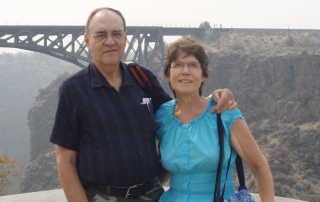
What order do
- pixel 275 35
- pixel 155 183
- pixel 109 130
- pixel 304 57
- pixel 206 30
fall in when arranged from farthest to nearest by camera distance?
pixel 275 35
pixel 206 30
pixel 304 57
pixel 155 183
pixel 109 130

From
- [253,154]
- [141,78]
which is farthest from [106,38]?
[253,154]

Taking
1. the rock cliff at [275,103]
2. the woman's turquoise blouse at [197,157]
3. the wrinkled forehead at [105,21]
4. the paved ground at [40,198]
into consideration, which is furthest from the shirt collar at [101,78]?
the rock cliff at [275,103]

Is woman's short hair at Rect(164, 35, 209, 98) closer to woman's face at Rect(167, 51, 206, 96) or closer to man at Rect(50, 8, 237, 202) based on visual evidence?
woman's face at Rect(167, 51, 206, 96)

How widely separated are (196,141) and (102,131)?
683 millimetres

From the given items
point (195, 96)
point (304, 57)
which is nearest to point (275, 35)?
point (304, 57)

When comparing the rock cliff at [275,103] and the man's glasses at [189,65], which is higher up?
the man's glasses at [189,65]

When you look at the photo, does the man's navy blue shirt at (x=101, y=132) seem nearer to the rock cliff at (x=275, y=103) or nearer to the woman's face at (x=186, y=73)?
the woman's face at (x=186, y=73)

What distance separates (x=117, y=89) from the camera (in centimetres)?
243

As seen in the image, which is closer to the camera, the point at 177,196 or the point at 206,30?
the point at 177,196

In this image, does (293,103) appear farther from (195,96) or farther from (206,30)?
(195,96)

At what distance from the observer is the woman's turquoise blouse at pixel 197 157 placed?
2346mm

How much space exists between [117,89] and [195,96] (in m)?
0.63

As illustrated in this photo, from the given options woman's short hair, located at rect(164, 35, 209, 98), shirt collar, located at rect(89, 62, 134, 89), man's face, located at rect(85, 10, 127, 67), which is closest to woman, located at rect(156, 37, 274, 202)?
woman's short hair, located at rect(164, 35, 209, 98)

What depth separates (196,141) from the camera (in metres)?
2.38
